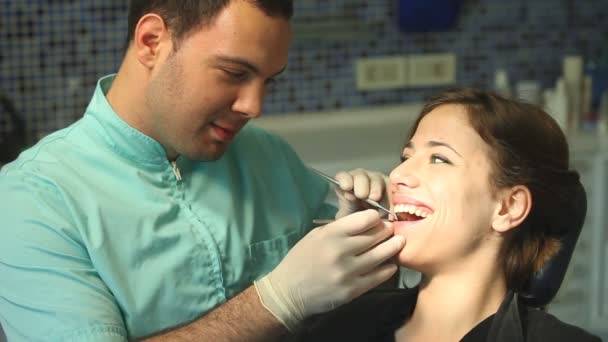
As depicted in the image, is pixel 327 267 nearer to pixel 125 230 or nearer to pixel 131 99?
pixel 125 230

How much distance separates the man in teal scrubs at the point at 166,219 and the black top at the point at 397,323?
0.12 m

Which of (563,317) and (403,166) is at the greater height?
(403,166)

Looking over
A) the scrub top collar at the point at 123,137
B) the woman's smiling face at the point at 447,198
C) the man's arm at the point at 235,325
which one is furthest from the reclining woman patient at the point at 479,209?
the scrub top collar at the point at 123,137

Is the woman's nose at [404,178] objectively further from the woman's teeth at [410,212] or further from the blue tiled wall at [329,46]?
the blue tiled wall at [329,46]

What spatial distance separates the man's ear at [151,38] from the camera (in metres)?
1.69

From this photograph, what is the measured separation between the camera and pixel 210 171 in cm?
186

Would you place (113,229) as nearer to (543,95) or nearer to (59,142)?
(59,142)

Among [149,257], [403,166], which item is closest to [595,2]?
[403,166]

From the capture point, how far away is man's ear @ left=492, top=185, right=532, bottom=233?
167 cm

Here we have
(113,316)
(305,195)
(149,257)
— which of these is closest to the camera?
(113,316)

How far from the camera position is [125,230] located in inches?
65.1

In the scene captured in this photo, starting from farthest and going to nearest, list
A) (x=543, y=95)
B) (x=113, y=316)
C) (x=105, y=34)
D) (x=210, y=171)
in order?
(x=543, y=95) < (x=105, y=34) < (x=210, y=171) < (x=113, y=316)

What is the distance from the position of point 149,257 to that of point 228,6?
51 centimetres

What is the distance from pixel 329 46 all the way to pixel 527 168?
180 cm
